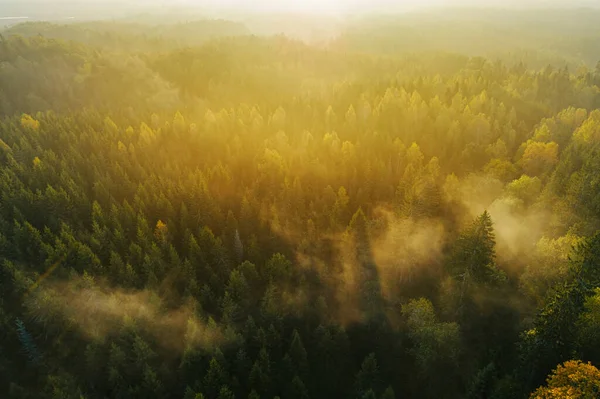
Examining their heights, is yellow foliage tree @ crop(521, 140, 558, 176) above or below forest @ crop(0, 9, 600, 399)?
above

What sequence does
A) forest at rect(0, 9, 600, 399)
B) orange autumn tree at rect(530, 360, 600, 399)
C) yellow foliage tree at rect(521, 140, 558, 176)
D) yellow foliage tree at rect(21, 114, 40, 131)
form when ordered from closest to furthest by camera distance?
orange autumn tree at rect(530, 360, 600, 399), forest at rect(0, 9, 600, 399), yellow foliage tree at rect(521, 140, 558, 176), yellow foliage tree at rect(21, 114, 40, 131)

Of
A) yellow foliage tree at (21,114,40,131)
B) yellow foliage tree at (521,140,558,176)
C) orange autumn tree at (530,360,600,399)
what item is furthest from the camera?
yellow foliage tree at (21,114,40,131)

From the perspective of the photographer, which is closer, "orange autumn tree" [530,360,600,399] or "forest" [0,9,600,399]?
"orange autumn tree" [530,360,600,399]

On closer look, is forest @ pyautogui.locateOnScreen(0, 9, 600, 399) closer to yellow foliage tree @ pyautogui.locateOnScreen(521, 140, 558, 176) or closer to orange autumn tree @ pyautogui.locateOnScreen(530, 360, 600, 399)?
orange autumn tree @ pyautogui.locateOnScreen(530, 360, 600, 399)

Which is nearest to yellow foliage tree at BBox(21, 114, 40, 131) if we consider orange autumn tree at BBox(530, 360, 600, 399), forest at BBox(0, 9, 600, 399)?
forest at BBox(0, 9, 600, 399)

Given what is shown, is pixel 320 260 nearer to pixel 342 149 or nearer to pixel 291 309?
pixel 291 309

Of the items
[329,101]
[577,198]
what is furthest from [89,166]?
[577,198]
